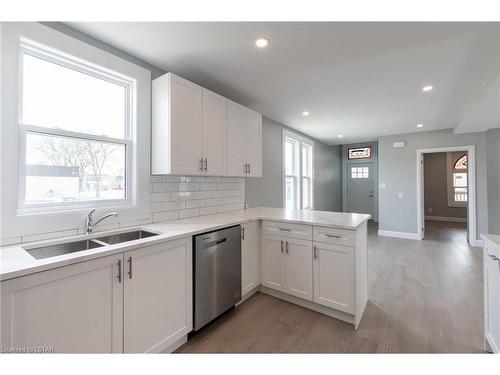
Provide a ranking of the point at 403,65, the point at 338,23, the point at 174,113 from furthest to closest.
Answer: the point at 403,65
the point at 174,113
the point at 338,23

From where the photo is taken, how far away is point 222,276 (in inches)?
81.7

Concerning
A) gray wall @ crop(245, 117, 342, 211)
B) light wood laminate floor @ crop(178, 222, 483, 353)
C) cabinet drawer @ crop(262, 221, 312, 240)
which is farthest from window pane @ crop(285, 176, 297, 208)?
cabinet drawer @ crop(262, 221, 312, 240)

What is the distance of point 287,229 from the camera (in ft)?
7.88

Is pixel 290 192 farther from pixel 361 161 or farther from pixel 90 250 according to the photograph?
pixel 90 250

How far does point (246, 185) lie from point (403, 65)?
7.65 ft

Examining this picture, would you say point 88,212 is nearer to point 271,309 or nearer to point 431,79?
point 271,309

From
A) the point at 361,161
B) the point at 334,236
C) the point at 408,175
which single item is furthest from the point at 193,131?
the point at 361,161

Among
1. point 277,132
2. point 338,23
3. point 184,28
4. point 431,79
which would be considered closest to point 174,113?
point 184,28

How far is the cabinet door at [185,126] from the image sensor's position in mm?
2049

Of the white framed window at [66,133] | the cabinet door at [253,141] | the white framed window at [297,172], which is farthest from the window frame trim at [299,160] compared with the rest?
the white framed window at [66,133]

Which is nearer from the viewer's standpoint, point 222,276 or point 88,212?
point 88,212

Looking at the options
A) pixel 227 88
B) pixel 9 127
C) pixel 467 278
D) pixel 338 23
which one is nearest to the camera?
pixel 9 127

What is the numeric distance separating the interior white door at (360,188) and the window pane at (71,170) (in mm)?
6796

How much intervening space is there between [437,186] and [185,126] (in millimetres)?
8680
